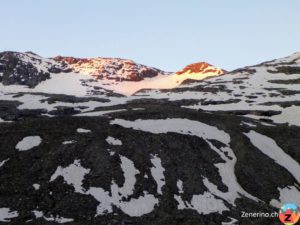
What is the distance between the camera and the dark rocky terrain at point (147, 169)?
35.9 meters

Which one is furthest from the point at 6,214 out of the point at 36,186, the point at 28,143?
the point at 28,143

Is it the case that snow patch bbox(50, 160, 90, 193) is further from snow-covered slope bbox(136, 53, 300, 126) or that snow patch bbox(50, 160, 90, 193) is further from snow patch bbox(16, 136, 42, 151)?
snow-covered slope bbox(136, 53, 300, 126)

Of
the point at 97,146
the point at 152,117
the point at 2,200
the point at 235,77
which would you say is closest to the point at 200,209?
the point at 97,146

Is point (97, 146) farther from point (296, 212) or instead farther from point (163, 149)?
point (296, 212)

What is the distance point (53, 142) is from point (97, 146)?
177 inches

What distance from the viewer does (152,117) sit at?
5678 centimetres

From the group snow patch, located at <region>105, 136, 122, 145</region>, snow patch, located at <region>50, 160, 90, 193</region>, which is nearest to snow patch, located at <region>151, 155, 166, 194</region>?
snow patch, located at <region>105, 136, 122, 145</region>

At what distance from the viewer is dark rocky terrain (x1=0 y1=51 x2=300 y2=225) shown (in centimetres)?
3594

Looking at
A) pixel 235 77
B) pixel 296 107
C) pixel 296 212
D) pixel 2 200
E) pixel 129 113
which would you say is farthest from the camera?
pixel 235 77

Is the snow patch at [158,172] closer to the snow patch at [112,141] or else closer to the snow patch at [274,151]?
the snow patch at [112,141]

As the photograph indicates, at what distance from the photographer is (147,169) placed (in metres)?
42.5

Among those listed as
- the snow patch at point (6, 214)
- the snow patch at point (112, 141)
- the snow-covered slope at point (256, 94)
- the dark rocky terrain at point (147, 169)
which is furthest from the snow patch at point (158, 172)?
the snow-covered slope at point (256, 94)

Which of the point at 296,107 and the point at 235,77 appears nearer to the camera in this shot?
the point at 296,107

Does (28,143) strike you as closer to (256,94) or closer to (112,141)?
(112,141)
